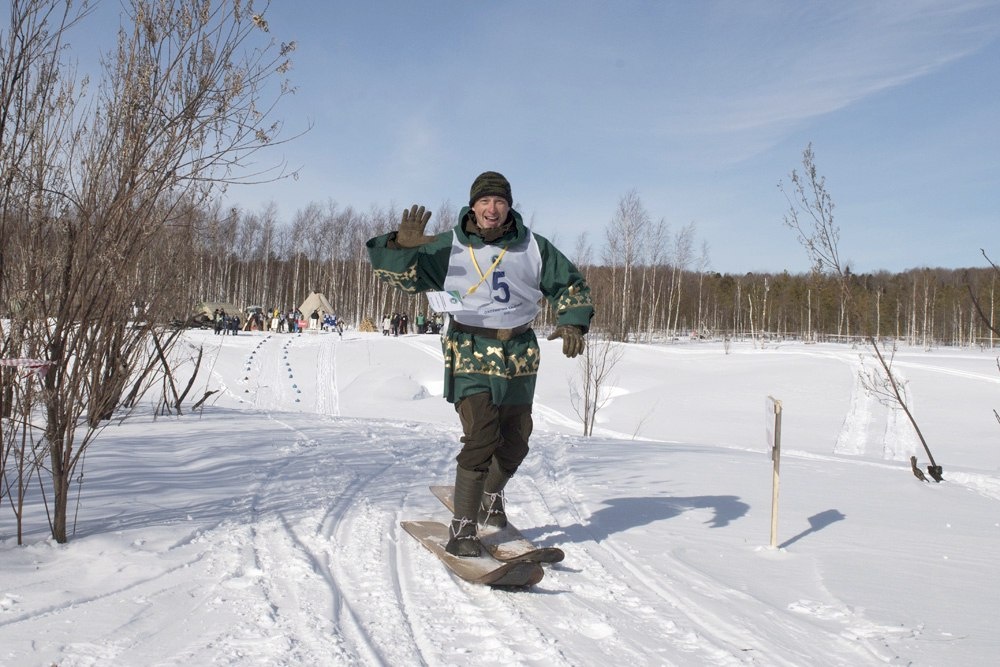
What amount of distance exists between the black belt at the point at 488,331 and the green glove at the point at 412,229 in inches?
18.2

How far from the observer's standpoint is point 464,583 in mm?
3154

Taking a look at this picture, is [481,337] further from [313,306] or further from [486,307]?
[313,306]

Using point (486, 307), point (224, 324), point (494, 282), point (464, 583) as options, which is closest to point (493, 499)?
point (464, 583)

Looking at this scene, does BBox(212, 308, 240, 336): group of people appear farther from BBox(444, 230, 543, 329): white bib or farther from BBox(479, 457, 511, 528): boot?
BBox(444, 230, 543, 329): white bib

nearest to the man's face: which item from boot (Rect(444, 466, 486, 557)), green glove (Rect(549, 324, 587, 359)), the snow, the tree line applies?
green glove (Rect(549, 324, 587, 359))

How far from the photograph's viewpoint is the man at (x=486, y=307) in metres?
3.52

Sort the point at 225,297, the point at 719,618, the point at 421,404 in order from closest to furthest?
the point at 719,618 → the point at 421,404 → the point at 225,297

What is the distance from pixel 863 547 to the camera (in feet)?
13.3

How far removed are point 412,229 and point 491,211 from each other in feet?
1.36

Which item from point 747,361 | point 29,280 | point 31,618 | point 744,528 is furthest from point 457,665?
point 747,361

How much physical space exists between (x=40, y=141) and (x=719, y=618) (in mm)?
3416

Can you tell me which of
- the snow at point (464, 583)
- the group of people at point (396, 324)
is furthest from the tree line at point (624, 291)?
the snow at point (464, 583)

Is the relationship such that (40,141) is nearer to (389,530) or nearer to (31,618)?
(31,618)

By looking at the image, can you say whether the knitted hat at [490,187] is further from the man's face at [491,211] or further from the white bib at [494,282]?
the white bib at [494,282]
